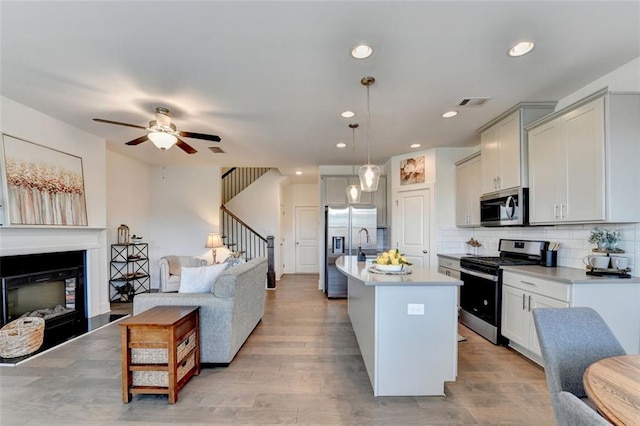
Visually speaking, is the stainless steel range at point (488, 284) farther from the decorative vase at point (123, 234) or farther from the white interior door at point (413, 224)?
the decorative vase at point (123, 234)

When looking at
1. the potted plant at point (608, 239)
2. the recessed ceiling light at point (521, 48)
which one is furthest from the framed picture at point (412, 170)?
the recessed ceiling light at point (521, 48)

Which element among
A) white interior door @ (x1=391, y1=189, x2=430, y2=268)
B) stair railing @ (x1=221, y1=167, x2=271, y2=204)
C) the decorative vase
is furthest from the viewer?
stair railing @ (x1=221, y1=167, x2=271, y2=204)

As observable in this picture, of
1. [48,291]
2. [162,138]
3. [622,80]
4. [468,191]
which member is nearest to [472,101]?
[622,80]

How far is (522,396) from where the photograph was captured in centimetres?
227

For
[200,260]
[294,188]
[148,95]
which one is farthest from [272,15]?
[294,188]

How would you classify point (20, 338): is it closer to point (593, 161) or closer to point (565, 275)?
point (565, 275)

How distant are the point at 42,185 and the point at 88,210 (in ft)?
2.54

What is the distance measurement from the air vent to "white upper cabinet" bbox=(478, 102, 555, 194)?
432 millimetres

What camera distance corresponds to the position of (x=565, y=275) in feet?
8.27

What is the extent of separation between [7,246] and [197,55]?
3.09 m

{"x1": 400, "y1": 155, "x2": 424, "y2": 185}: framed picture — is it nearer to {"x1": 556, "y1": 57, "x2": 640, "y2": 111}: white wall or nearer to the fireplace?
{"x1": 556, "y1": 57, "x2": 640, "y2": 111}: white wall

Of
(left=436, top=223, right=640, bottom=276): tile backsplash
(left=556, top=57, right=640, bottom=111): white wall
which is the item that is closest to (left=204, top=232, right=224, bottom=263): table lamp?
(left=436, top=223, right=640, bottom=276): tile backsplash

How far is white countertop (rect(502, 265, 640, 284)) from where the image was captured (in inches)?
90.8

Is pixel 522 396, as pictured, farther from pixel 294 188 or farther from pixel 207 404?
pixel 294 188
